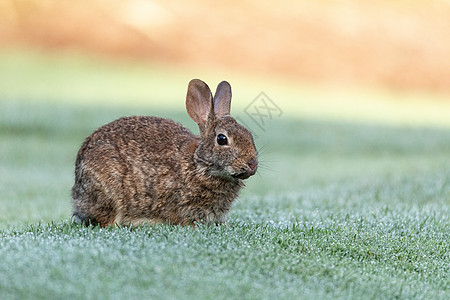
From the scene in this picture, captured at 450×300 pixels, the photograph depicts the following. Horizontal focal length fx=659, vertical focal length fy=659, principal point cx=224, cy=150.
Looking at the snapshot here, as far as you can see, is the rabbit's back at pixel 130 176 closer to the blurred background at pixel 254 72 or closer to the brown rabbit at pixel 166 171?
the brown rabbit at pixel 166 171

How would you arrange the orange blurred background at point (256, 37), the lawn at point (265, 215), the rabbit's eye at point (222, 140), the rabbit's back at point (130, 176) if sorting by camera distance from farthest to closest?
the orange blurred background at point (256, 37), the rabbit's back at point (130, 176), the rabbit's eye at point (222, 140), the lawn at point (265, 215)

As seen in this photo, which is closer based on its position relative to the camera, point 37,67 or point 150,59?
point 37,67

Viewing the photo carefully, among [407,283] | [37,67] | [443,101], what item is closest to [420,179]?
[407,283]

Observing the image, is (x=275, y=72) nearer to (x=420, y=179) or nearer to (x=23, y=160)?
(x=23, y=160)

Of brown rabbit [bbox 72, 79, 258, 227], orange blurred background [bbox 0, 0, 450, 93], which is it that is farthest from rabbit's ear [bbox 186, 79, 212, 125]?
orange blurred background [bbox 0, 0, 450, 93]

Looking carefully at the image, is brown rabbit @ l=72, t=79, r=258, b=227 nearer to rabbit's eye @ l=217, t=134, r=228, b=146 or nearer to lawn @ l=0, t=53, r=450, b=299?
rabbit's eye @ l=217, t=134, r=228, b=146

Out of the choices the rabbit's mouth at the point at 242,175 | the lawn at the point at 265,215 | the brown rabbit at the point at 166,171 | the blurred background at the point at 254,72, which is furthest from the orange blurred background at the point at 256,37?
the rabbit's mouth at the point at 242,175
